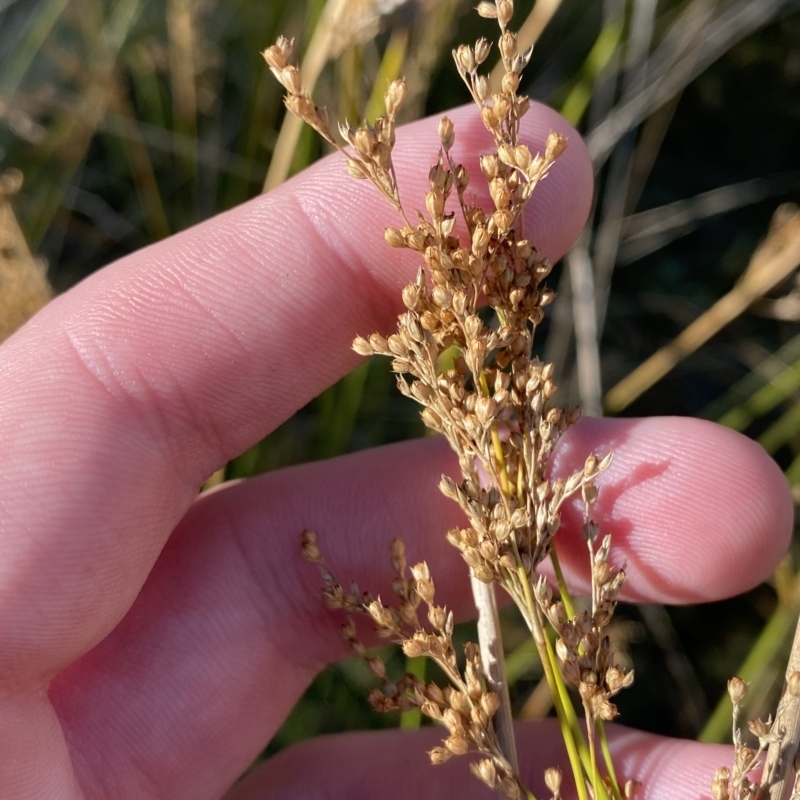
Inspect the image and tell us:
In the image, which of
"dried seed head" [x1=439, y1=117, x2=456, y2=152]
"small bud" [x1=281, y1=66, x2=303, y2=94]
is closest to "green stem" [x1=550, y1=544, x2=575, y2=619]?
"dried seed head" [x1=439, y1=117, x2=456, y2=152]

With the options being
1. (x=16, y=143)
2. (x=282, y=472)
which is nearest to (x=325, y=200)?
(x=282, y=472)

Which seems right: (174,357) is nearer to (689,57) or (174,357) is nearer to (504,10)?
(504,10)

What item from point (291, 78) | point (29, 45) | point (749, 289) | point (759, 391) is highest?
point (29, 45)

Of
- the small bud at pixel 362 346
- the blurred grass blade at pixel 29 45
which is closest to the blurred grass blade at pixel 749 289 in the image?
the small bud at pixel 362 346

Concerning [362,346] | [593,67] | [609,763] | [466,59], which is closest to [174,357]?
[362,346]

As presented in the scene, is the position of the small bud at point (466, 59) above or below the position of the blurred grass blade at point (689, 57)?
above

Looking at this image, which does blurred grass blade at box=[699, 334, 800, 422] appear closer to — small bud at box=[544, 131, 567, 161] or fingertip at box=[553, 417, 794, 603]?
fingertip at box=[553, 417, 794, 603]

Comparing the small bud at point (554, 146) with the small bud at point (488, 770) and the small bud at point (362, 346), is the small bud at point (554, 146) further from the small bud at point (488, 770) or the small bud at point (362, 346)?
the small bud at point (488, 770)
